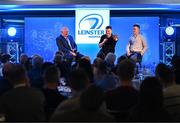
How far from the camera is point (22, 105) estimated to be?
4.11m

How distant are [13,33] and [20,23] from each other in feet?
1.84

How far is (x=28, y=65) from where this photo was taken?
24.5ft

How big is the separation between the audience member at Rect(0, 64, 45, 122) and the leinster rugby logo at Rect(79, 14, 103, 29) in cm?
873

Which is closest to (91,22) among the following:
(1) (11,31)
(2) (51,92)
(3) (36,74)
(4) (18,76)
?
(1) (11,31)

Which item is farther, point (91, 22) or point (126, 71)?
point (91, 22)

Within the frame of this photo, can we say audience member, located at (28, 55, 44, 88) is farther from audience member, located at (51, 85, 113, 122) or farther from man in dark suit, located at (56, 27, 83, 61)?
man in dark suit, located at (56, 27, 83, 61)

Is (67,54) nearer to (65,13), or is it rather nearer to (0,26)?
(65,13)

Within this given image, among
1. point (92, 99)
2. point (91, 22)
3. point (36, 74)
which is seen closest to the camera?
point (92, 99)

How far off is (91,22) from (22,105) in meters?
8.95

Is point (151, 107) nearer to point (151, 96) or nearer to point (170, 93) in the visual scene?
point (151, 96)

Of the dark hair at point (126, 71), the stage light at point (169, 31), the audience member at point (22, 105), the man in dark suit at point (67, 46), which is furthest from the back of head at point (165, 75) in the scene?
the stage light at point (169, 31)

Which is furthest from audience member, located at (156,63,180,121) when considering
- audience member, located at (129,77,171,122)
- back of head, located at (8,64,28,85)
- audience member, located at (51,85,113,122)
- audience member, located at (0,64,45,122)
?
back of head, located at (8,64,28,85)

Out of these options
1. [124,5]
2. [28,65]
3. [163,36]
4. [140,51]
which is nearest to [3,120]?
[28,65]

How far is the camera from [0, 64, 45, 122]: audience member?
4.08 m
